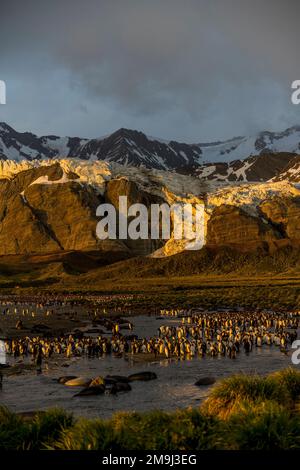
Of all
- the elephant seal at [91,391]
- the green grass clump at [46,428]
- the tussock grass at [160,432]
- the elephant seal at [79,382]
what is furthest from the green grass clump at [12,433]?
the elephant seal at [79,382]

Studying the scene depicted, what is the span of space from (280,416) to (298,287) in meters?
103

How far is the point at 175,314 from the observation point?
8131 centimetres

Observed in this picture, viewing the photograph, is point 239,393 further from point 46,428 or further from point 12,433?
point 12,433

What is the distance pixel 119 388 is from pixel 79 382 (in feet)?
8.55

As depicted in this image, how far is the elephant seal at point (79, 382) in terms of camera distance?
30.2m

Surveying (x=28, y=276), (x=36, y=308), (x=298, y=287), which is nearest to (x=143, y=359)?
(x=36, y=308)

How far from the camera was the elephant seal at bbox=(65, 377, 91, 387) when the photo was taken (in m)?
30.2

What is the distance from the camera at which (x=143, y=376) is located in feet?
105

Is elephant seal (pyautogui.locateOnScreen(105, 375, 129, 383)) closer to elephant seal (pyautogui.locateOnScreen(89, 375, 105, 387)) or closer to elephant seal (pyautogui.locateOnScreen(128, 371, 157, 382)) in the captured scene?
elephant seal (pyautogui.locateOnScreen(128, 371, 157, 382))

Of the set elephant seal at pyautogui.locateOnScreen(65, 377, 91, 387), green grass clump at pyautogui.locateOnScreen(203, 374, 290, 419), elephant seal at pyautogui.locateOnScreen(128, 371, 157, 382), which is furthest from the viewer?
elephant seal at pyautogui.locateOnScreen(128, 371, 157, 382)

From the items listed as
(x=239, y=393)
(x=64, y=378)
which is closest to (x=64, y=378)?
(x=64, y=378)

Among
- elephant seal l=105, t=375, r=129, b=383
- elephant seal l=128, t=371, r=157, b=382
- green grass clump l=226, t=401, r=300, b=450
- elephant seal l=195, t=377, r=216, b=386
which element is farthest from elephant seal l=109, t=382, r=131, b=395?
green grass clump l=226, t=401, r=300, b=450

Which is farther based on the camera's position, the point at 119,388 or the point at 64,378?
the point at 64,378

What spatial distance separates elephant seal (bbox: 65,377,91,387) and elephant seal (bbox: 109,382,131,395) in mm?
1790
